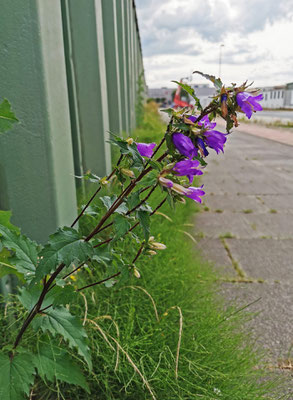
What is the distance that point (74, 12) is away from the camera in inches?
100

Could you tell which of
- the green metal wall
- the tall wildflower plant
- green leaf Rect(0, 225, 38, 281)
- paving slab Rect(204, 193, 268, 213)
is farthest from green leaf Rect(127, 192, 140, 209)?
paving slab Rect(204, 193, 268, 213)

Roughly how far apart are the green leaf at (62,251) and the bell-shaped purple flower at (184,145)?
377 mm

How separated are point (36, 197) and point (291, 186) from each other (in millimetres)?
4823

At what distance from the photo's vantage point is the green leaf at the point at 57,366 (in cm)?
122

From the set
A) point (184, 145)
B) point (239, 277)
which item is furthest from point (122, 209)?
point (239, 277)

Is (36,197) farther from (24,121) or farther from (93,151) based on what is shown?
(93,151)

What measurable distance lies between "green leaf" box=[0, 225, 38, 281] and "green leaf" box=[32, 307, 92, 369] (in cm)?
15

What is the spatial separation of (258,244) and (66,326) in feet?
7.96

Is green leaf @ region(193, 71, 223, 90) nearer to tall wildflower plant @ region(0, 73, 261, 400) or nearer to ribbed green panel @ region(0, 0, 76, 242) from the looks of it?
tall wildflower plant @ region(0, 73, 261, 400)

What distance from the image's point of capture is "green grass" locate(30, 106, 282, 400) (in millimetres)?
1320

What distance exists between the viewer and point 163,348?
1.42 m

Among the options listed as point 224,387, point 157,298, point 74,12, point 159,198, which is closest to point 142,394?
point 224,387

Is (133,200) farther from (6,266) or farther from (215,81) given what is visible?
(6,266)

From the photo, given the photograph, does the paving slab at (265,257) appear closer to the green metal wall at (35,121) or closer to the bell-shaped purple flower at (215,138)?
the green metal wall at (35,121)
